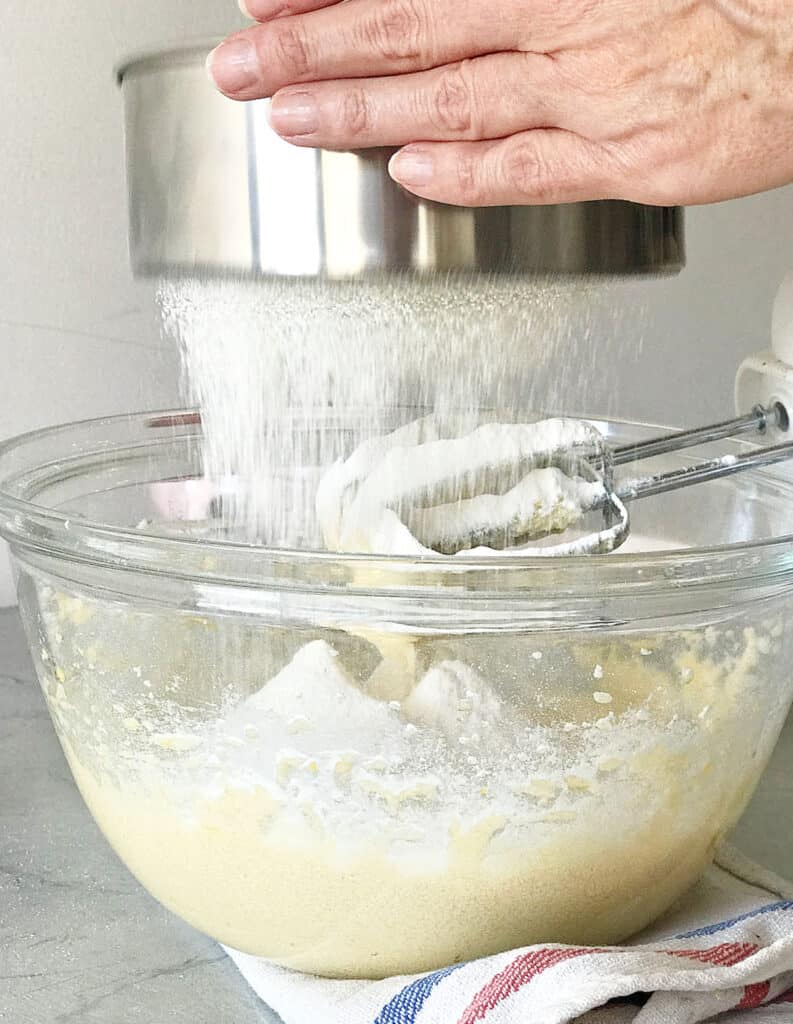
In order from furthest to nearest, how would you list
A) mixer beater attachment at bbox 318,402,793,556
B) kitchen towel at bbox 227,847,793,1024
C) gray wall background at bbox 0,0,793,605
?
1. gray wall background at bbox 0,0,793,605
2. mixer beater attachment at bbox 318,402,793,556
3. kitchen towel at bbox 227,847,793,1024

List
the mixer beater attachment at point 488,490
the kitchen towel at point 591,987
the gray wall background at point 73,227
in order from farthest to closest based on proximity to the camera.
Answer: the gray wall background at point 73,227 < the mixer beater attachment at point 488,490 < the kitchen towel at point 591,987

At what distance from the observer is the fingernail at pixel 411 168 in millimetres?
509

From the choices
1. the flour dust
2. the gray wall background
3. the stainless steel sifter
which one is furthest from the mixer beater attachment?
the gray wall background

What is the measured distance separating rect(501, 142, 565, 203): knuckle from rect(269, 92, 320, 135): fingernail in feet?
0.28

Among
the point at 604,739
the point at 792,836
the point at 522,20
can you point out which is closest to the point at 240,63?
the point at 522,20

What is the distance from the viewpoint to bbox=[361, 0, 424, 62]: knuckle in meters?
0.52

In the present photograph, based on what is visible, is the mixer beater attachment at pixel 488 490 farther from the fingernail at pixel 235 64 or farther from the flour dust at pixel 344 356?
the fingernail at pixel 235 64

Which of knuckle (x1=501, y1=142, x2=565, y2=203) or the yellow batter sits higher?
knuckle (x1=501, y1=142, x2=565, y2=203)

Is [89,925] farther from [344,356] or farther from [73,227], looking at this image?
[73,227]

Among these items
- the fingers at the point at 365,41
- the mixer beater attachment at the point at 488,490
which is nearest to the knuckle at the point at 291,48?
the fingers at the point at 365,41

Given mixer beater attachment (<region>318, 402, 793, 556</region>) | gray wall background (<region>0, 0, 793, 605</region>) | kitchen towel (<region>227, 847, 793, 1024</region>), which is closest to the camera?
kitchen towel (<region>227, 847, 793, 1024</region>)

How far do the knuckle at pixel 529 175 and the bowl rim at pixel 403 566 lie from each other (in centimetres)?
16

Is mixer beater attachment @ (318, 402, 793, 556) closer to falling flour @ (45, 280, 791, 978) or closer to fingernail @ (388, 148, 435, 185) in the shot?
falling flour @ (45, 280, 791, 978)

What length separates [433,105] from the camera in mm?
532
